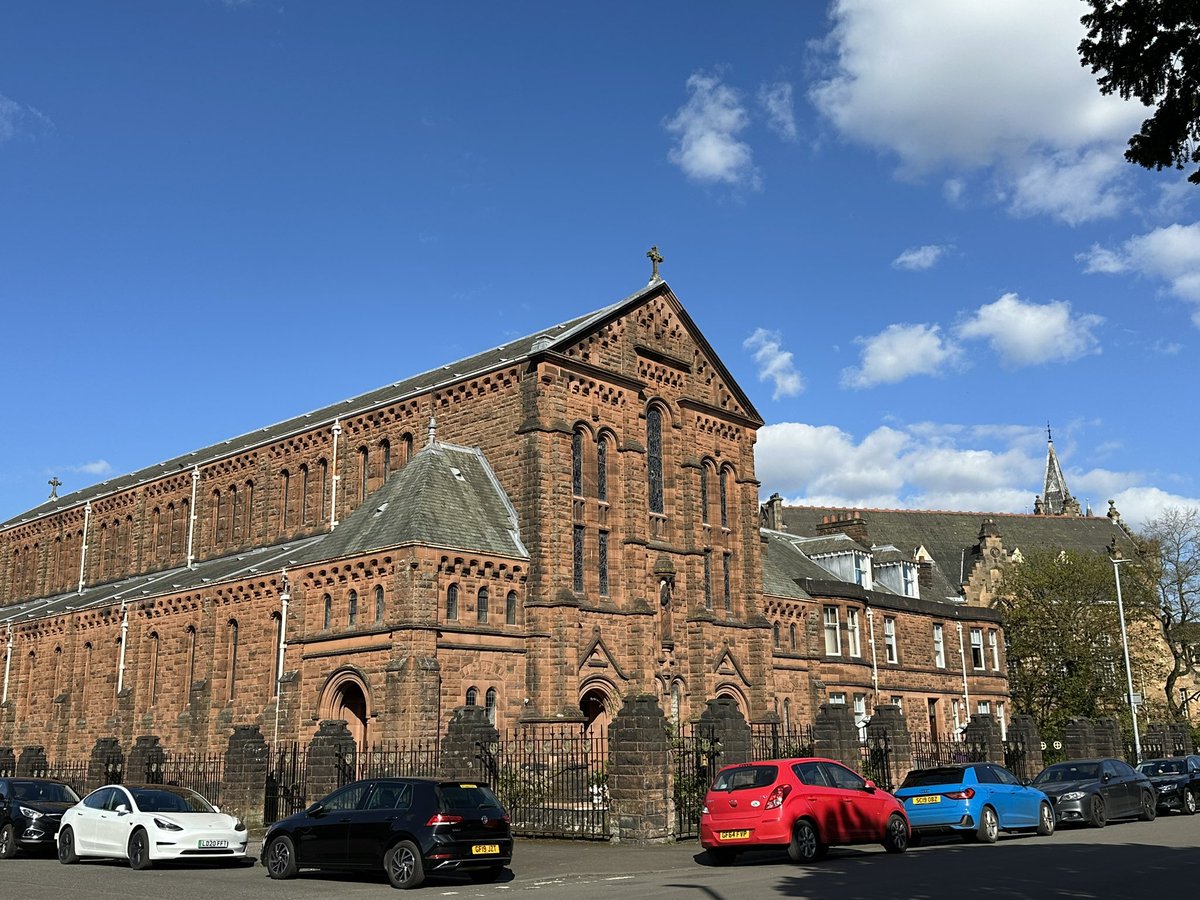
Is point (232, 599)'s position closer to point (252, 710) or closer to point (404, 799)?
point (252, 710)

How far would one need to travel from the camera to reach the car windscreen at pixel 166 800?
65.1 feet

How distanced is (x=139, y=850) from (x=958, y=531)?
6379 cm

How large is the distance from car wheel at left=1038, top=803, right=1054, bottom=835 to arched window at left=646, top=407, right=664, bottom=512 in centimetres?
1946

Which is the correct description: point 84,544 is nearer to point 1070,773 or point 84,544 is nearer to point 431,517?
point 431,517

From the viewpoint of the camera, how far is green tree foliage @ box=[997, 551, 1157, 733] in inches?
2173

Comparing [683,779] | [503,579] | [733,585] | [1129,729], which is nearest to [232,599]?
[503,579]

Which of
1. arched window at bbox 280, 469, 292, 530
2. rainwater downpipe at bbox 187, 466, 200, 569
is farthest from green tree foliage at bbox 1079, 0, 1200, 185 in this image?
rainwater downpipe at bbox 187, 466, 200, 569

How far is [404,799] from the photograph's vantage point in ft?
55.9

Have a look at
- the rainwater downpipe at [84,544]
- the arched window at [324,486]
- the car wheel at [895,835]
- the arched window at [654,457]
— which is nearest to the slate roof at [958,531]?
the arched window at [654,457]

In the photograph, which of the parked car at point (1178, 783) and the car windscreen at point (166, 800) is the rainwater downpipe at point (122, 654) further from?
the parked car at point (1178, 783)

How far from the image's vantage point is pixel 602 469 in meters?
38.8

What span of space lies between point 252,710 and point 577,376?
16234 millimetres

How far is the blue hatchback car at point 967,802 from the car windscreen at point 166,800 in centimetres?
1324

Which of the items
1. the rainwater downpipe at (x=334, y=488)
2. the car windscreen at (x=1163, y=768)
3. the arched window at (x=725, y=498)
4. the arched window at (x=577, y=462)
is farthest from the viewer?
the rainwater downpipe at (x=334, y=488)
